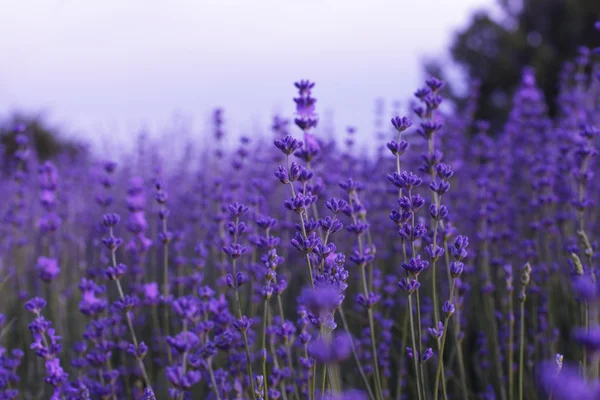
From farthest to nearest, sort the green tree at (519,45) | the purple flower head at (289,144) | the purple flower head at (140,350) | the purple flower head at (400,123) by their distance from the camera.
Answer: the green tree at (519,45)
the purple flower head at (140,350)
the purple flower head at (400,123)
the purple flower head at (289,144)

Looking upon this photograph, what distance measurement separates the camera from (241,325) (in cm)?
165

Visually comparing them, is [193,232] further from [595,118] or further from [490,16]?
[490,16]

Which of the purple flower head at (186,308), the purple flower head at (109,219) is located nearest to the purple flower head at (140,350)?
the purple flower head at (186,308)

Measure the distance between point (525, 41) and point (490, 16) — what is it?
120 centimetres

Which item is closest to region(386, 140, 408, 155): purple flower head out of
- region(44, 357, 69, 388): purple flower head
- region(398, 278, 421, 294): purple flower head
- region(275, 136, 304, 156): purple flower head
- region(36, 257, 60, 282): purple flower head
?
region(275, 136, 304, 156): purple flower head

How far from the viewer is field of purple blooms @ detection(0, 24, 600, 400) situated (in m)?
1.65

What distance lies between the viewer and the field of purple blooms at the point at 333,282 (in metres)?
1.65

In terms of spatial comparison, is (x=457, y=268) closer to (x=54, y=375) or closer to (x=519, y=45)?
(x=54, y=375)

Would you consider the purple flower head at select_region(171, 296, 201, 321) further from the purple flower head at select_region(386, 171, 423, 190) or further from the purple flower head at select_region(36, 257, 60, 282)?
the purple flower head at select_region(36, 257, 60, 282)

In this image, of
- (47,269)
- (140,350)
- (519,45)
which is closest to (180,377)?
(140,350)

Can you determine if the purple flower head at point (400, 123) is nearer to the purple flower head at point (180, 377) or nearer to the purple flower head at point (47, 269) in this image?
the purple flower head at point (180, 377)

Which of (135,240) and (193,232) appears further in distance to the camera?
(193,232)

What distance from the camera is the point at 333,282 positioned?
4.83 ft

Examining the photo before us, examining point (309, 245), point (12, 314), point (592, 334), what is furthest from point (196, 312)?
point (12, 314)
